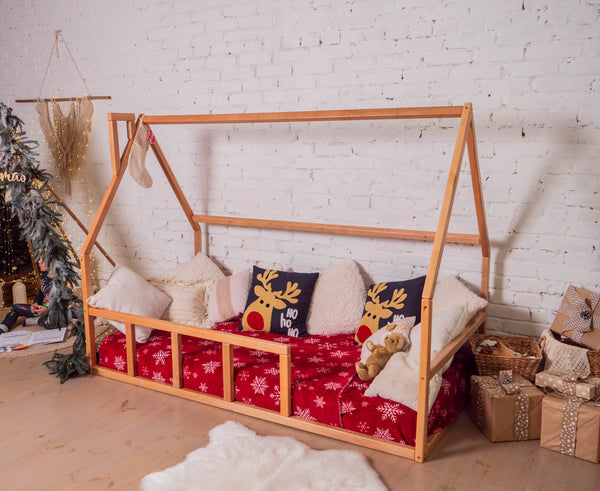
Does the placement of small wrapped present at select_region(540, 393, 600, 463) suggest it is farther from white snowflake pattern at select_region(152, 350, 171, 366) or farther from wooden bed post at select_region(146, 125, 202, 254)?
wooden bed post at select_region(146, 125, 202, 254)

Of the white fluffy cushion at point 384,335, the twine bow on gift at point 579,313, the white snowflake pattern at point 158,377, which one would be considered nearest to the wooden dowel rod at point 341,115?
the white fluffy cushion at point 384,335

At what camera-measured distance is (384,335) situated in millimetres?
2434

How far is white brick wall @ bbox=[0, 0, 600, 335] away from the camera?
246 cm

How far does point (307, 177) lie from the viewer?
3.05m

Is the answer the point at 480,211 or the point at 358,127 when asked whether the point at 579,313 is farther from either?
the point at 358,127

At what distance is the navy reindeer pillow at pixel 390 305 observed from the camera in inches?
103

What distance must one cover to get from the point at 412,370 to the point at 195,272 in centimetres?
156

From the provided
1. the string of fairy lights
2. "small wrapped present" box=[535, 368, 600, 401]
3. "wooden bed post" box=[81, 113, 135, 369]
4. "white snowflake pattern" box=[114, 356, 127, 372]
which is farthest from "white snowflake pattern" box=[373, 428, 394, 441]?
the string of fairy lights

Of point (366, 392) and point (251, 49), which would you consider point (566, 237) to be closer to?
point (366, 392)

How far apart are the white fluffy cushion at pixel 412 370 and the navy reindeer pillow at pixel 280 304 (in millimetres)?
730

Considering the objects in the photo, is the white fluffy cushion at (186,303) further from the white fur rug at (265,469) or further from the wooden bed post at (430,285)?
the wooden bed post at (430,285)

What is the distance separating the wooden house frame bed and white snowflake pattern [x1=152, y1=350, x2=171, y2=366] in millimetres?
94

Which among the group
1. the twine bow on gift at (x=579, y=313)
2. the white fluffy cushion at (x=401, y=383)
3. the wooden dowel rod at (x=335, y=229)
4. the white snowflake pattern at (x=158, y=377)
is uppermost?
the wooden dowel rod at (x=335, y=229)

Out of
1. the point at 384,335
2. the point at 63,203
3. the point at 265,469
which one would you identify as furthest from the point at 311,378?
the point at 63,203
